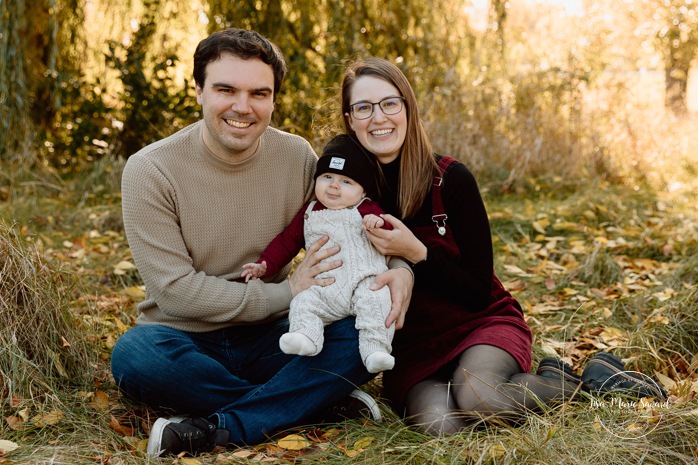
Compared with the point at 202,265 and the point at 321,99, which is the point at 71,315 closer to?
the point at 202,265

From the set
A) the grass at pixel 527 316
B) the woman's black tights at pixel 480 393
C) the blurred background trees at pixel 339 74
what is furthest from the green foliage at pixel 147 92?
the woman's black tights at pixel 480 393

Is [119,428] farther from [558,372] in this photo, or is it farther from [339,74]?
[339,74]

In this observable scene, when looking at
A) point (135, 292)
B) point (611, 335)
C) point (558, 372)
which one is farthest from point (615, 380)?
point (135, 292)

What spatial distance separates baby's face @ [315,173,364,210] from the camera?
8.39ft

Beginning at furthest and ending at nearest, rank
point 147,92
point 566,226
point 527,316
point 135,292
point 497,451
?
point 147,92
point 566,226
point 135,292
point 527,316
point 497,451

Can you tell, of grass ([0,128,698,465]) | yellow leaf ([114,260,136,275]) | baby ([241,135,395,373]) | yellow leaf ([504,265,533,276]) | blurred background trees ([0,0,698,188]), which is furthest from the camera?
blurred background trees ([0,0,698,188])

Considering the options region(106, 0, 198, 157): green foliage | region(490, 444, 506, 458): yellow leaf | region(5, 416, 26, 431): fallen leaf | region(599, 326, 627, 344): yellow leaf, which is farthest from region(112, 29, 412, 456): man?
region(106, 0, 198, 157): green foliage

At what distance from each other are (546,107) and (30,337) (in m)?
5.08

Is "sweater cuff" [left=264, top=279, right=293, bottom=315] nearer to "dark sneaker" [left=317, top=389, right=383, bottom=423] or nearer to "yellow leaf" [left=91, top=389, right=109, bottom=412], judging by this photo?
"dark sneaker" [left=317, top=389, right=383, bottom=423]

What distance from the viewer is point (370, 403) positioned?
259cm

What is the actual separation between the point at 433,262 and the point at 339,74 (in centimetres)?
371

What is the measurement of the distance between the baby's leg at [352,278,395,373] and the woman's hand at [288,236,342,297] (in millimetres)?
138

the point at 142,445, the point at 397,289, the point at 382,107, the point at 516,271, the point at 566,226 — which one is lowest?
the point at 142,445

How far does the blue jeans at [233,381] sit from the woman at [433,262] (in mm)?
241
